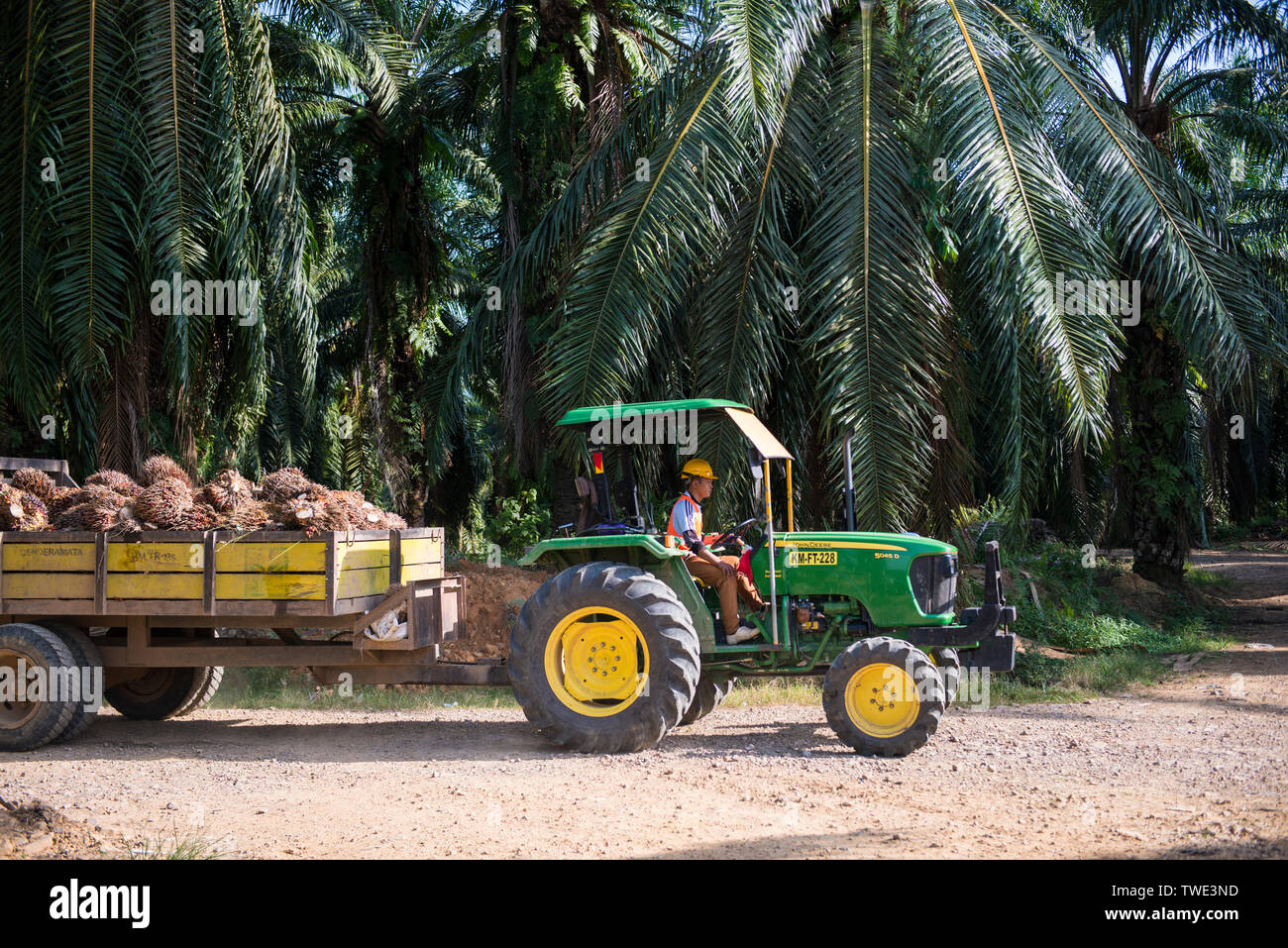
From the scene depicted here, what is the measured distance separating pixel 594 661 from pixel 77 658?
3.68 meters

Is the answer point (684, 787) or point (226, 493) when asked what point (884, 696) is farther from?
point (226, 493)

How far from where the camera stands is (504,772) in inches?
295

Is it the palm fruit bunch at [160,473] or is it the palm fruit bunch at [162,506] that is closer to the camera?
the palm fruit bunch at [162,506]

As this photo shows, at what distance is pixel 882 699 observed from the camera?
7863 millimetres

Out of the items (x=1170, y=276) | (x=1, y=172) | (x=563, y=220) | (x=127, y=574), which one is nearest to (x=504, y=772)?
(x=127, y=574)

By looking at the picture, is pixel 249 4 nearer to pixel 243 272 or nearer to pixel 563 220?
pixel 243 272

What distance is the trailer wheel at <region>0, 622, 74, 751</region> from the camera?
820cm

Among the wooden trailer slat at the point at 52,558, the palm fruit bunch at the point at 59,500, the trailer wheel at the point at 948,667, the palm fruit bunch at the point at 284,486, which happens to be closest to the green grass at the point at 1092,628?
the trailer wheel at the point at 948,667

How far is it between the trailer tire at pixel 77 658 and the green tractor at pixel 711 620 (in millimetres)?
3047

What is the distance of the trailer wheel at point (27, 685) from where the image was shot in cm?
820

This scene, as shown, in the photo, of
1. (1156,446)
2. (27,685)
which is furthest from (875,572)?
(1156,446)

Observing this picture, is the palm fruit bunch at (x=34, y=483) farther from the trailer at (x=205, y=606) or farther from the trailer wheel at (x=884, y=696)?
the trailer wheel at (x=884, y=696)

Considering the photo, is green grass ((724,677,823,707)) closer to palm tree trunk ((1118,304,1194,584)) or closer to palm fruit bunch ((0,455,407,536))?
palm fruit bunch ((0,455,407,536))

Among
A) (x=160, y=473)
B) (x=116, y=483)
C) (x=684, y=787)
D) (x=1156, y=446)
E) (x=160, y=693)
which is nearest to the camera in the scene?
(x=684, y=787)
